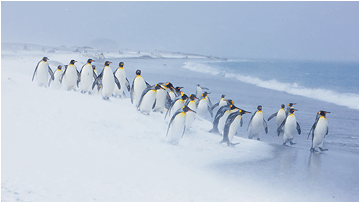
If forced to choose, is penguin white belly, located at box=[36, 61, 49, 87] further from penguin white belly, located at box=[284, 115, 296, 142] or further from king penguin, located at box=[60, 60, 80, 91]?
penguin white belly, located at box=[284, 115, 296, 142]

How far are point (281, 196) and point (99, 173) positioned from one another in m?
1.94

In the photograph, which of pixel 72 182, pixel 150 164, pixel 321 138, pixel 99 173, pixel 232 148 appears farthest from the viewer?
pixel 321 138

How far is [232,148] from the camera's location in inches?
209

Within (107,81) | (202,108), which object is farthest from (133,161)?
(202,108)

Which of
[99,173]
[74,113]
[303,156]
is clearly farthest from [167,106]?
[99,173]

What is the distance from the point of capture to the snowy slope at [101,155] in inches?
117

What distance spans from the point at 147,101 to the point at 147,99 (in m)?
0.04

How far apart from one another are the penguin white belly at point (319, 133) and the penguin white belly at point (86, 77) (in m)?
4.55

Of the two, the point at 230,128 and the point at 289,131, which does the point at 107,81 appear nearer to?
the point at 230,128

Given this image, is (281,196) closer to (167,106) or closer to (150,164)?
(150,164)

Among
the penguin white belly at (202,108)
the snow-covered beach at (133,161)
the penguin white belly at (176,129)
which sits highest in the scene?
the penguin white belly at (202,108)

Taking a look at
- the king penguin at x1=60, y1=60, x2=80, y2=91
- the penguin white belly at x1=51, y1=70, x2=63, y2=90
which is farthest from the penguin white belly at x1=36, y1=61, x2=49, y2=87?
the king penguin at x1=60, y1=60, x2=80, y2=91

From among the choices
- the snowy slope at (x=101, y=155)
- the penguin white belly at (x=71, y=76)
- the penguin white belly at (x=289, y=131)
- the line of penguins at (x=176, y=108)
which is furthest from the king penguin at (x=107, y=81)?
the penguin white belly at (x=289, y=131)

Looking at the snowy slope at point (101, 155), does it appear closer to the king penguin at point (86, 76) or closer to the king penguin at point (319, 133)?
the king penguin at point (319, 133)
